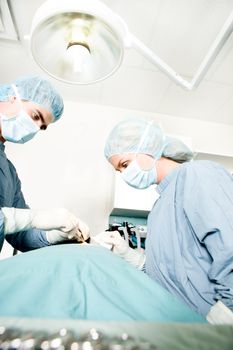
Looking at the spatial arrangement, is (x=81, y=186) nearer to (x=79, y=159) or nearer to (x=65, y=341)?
(x=79, y=159)

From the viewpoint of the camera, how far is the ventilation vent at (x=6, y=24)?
141 centimetres

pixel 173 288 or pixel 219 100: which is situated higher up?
pixel 219 100

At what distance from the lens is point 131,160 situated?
128 cm

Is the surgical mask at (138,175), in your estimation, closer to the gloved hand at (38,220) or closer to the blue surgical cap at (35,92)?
the gloved hand at (38,220)

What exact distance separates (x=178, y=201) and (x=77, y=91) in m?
1.65

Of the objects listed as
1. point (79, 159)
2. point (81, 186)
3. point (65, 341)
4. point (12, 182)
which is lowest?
point (81, 186)

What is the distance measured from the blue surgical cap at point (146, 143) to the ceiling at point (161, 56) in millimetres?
689

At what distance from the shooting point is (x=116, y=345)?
22 centimetres

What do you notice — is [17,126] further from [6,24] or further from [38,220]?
[6,24]

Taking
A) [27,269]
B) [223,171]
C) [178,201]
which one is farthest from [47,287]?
[223,171]

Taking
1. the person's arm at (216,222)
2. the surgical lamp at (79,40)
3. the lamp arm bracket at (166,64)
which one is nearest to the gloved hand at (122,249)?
the person's arm at (216,222)

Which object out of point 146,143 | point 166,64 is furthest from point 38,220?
point 166,64

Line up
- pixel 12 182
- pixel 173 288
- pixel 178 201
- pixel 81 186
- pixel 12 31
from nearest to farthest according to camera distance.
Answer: pixel 173 288 → pixel 178 201 → pixel 12 182 → pixel 12 31 → pixel 81 186

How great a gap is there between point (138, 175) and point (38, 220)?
0.52 metres
